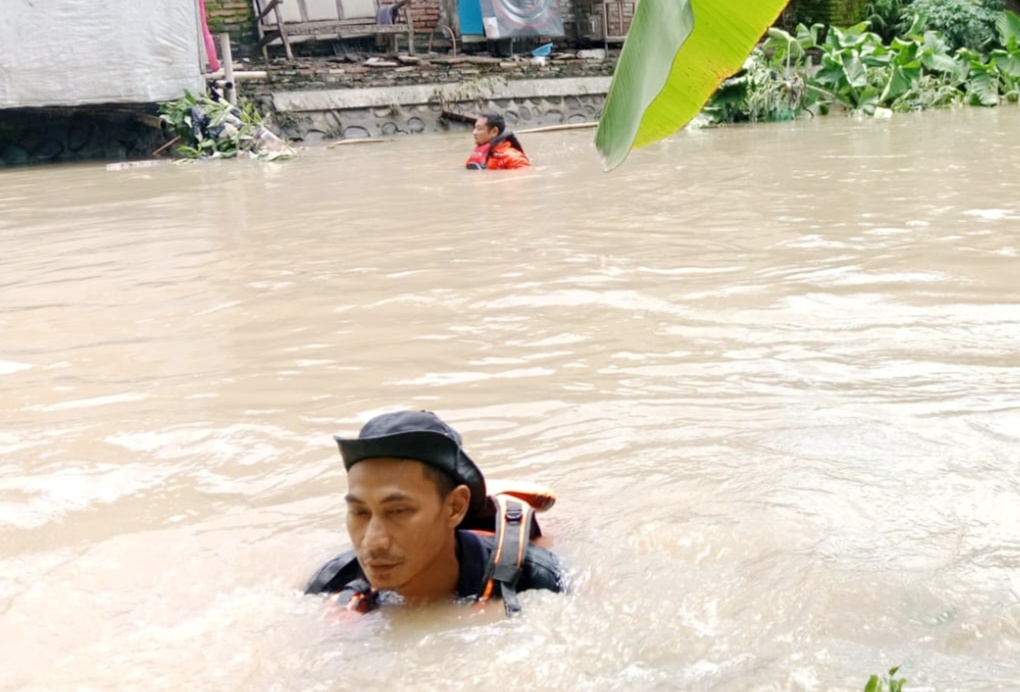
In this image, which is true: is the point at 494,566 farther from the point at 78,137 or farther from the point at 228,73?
the point at 78,137

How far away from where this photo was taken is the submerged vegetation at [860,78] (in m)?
18.1

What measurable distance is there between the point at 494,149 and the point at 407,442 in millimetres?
9187

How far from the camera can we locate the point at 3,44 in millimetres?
14320

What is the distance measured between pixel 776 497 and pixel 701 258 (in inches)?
137

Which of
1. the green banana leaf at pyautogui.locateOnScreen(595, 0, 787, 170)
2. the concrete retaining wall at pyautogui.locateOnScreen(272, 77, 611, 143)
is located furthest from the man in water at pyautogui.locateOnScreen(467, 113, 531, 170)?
the green banana leaf at pyautogui.locateOnScreen(595, 0, 787, 170)

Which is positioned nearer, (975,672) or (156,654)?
(975,672)

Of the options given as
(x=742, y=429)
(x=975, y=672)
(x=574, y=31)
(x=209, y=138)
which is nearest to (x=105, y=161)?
(x=209, y=138)

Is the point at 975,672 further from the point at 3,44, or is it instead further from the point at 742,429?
the point at 3,44

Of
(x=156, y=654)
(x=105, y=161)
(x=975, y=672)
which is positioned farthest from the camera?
(x=105, y=161)

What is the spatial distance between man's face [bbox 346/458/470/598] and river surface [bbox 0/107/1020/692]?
21 cm

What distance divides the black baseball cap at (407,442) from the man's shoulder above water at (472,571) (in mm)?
273

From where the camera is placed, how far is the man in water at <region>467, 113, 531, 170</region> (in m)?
11.6

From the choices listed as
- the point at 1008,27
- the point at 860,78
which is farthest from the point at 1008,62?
the point at 860,78

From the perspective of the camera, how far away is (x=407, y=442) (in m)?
2.70
